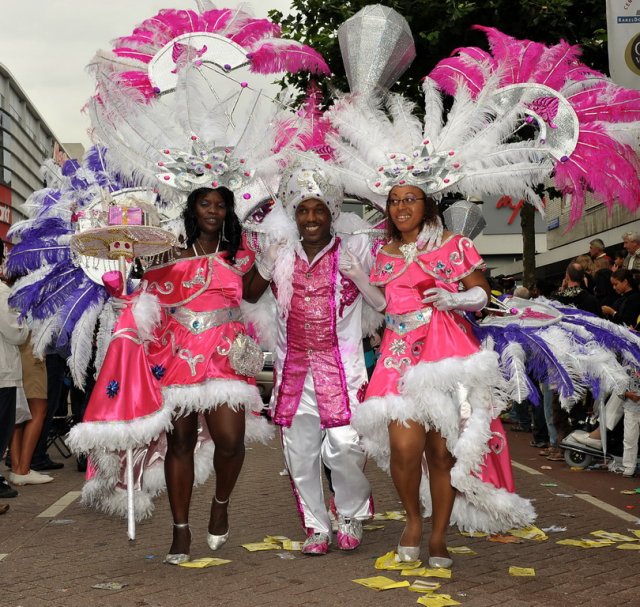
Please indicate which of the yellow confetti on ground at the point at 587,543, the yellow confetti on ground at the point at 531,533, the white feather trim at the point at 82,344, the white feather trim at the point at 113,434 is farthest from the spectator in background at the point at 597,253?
the white feather trim at the point at 113,434

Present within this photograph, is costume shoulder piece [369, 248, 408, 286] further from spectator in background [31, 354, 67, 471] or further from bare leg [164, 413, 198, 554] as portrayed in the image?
spectator in background [31, 354, 67, 471]

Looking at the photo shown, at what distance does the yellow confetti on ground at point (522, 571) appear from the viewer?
449 cm

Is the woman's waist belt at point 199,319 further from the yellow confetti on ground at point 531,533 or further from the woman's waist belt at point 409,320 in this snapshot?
the yellow confetti on ground at point 531,533

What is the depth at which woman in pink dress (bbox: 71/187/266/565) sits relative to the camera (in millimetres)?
4688

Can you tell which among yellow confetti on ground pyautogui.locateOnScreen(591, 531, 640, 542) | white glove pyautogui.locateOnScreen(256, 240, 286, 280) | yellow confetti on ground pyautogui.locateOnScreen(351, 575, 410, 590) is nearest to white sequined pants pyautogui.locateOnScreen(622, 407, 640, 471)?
yellow confetti on ground pyautogui.locateOnScreen(591, 531, 640, 542)

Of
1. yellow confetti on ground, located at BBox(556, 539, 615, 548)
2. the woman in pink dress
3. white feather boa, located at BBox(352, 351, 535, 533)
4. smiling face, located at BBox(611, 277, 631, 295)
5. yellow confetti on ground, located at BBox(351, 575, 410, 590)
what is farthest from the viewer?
smiling face, located at BBox(611, 277, 631, 295)

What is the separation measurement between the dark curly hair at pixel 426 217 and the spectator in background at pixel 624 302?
11.9 feet

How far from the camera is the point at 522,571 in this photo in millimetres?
4547

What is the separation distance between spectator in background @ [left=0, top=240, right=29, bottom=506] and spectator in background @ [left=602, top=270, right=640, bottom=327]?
5102mm

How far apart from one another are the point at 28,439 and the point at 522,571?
200 inches

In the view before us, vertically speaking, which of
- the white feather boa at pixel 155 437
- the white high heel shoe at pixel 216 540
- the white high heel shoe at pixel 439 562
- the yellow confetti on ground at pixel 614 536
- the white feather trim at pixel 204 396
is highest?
the white feather trim at pixel 204 396

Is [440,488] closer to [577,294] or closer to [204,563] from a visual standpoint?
[204,563]

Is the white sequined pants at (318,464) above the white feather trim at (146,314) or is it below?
below

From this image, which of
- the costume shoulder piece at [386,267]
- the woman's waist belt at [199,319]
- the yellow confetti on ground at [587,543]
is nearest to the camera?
the costume shoulder piece at [386,267]
